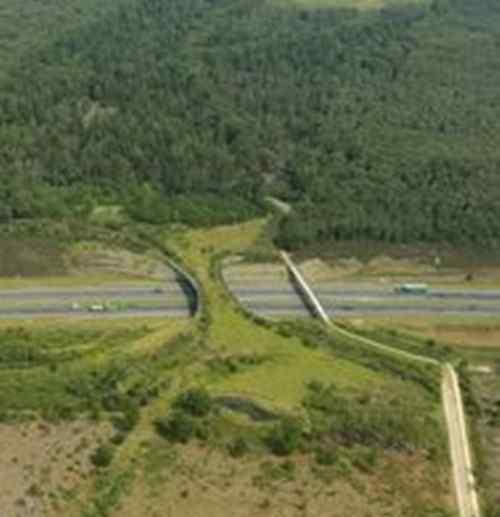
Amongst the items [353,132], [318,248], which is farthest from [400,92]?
[318,248]

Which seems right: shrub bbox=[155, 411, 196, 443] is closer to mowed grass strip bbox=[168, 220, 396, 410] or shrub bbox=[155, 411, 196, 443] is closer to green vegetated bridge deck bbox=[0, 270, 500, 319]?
mowed grass strip bbox=[168, 220, 396, 410]

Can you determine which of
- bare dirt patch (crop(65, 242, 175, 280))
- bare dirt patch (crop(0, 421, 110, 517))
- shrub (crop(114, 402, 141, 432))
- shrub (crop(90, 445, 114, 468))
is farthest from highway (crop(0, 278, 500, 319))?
shrub (crop(90, 445, 114, 468))

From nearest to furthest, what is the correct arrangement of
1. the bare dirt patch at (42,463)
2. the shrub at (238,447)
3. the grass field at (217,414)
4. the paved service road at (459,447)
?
the bare dirt patch at (42,463), the grass field at (217,414), the paved service road at (459,447), the shrub at (238,447)

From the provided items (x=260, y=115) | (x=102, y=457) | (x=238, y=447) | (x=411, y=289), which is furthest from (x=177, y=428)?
(x=260, y=115)

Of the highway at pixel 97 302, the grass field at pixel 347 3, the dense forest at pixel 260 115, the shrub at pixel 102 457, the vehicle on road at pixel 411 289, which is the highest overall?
the grass field at pixel 347 3

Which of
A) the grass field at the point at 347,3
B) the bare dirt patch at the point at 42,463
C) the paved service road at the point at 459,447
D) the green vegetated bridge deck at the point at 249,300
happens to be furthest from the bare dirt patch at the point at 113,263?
the grass field at the point at 347,3

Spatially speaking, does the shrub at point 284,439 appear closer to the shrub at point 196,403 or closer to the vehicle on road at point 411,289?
the shrub at point 196,403

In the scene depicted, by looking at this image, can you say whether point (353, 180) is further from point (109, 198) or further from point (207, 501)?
point (207, 501)
